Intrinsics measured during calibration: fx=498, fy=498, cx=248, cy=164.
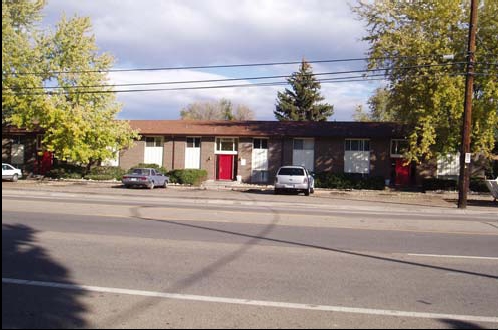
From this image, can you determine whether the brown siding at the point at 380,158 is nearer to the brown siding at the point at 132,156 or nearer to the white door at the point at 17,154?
the brown siding at the point at 132,156

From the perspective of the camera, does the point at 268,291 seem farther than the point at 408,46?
No

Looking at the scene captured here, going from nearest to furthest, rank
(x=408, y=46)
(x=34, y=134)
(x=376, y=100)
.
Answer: (x=408, y=46)
(x=34, y=134)
(x=376, y=100)

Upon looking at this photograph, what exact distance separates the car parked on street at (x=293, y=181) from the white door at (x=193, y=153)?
14.2m

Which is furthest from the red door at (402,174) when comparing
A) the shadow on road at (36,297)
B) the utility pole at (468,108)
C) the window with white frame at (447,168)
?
the shadow on road at (36,297)

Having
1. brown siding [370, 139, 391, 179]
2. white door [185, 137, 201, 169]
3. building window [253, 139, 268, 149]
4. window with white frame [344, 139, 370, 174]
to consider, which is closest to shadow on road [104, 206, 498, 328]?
window with white frame [344, 139, 370, 174]

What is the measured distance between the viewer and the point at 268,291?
6520mm

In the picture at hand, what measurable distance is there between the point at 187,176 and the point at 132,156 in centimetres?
835

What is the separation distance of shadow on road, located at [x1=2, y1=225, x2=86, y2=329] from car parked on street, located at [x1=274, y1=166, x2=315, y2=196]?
18924 millimetres

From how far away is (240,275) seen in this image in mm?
7379

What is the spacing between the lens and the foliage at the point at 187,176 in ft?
117

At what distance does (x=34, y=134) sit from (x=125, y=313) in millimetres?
41853

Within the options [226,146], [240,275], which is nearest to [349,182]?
[226,146]

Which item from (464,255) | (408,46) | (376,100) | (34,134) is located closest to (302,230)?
(464,255)

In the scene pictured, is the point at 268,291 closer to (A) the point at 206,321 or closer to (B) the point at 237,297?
(B) the point at 237,297
